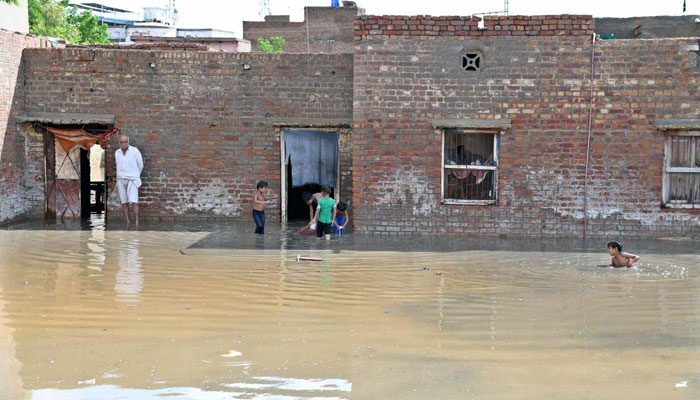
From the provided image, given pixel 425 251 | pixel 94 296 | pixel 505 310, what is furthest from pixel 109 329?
pixel 425 251

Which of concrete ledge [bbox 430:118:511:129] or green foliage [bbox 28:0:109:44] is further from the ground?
green foliage [bbox 28:0:109:44]

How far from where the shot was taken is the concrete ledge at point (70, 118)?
1576 centimetres

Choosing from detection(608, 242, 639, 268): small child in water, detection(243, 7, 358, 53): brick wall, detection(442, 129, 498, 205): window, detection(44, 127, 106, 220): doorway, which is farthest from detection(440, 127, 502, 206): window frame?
detection(243, 7, 358, 53): brick wall

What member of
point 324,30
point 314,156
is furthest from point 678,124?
point 324,30

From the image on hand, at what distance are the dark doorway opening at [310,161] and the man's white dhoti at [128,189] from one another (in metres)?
2.84

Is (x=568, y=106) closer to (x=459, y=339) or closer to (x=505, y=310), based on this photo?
(x=505, y=310)

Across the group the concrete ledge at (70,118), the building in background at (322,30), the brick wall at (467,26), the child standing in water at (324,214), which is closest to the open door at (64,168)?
the concrete ledge at (70,118)

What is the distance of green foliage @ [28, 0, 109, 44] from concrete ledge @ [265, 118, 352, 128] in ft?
59.5

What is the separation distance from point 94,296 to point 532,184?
806cm

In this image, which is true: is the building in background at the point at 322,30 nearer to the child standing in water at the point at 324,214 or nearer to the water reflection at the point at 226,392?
the child standing in water at the point at 324,214

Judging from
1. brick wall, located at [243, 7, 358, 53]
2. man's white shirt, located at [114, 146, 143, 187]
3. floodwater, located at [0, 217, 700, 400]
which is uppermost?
brick wall, located at [243, 7, 358, 53]

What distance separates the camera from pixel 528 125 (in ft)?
46.9

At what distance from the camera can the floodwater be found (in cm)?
646

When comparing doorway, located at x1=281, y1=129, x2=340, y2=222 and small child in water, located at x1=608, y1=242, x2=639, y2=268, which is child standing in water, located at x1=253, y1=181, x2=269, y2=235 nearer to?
doorway, located at x1=281, y1=129, x2=340, y2=222
